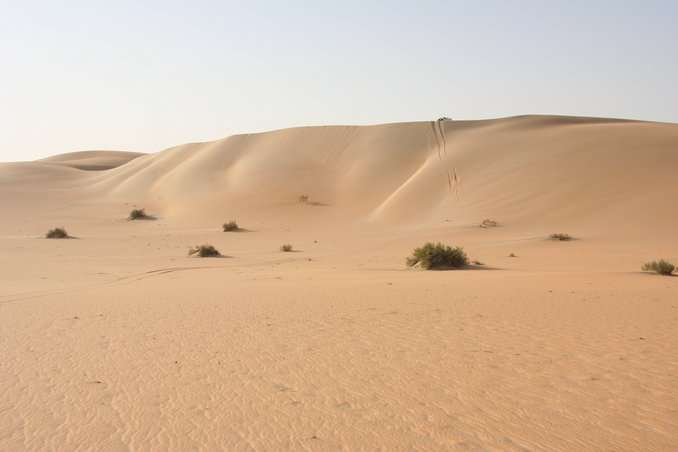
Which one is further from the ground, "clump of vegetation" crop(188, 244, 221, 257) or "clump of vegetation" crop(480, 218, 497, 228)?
"clump of vegetation" crop(480, 218, 497, 228)

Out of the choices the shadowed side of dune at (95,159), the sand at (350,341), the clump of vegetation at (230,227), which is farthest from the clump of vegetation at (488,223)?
the shadowed side of dune at (95,159)

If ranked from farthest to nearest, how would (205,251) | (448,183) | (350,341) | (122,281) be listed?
1. (448,183)
2. (205,251)
3. (122,281)
4. (350,341)

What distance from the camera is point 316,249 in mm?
20984

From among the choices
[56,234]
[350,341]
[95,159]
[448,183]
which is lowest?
[350,341]

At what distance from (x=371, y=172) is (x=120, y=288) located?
30.9m

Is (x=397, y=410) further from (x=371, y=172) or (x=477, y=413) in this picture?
(x=371, y=172)

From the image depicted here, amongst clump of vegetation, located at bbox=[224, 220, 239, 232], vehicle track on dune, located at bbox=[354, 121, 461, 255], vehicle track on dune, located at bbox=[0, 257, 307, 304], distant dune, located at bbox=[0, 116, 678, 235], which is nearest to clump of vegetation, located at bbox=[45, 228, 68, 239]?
clump of vegetation, located at bbox=[224, 220, 239, 232]

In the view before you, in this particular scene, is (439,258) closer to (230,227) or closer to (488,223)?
(488,223)

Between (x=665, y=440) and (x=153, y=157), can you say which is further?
(x=153, y=157)

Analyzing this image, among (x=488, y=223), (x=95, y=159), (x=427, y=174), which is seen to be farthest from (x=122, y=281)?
(x=95, y=159)

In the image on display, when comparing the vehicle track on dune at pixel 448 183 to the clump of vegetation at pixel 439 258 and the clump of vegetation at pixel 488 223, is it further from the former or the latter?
the clump of vegetation at pixel 439 258

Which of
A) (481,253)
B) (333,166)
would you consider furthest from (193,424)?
(333,166)

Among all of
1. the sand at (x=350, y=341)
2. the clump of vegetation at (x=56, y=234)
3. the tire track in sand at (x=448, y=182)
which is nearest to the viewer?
the sand at (x=350, y=341)

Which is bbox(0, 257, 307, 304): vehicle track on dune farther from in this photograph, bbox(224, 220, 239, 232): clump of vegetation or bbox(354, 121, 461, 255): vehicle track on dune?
bbox(224, 220, 239, 232): clump of vegetation
